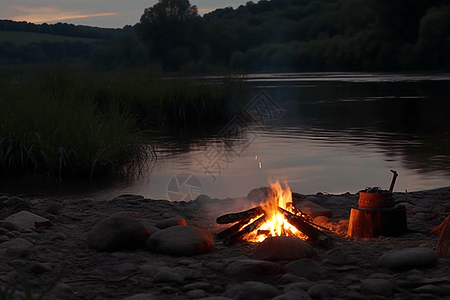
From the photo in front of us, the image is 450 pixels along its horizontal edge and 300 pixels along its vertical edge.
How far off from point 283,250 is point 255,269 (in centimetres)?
41

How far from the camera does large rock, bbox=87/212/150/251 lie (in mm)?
4801

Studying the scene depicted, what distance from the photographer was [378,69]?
61344 mm

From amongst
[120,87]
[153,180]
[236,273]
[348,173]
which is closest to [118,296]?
[236,273]

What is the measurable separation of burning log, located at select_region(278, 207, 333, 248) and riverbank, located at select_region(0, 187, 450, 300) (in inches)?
3.3

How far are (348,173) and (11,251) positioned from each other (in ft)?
19.1

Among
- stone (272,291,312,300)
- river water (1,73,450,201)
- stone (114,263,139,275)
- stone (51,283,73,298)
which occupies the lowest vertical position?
river water (1,73,450,201)

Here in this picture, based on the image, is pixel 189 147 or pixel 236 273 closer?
pixel 236 273

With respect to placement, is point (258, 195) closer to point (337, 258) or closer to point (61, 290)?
point (337, 258)

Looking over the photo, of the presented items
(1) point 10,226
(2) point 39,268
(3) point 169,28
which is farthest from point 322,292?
(3) point 169,28

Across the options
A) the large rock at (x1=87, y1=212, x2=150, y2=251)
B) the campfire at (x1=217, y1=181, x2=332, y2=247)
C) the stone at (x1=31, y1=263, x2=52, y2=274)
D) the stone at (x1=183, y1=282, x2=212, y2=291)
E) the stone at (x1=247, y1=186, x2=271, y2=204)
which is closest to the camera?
the stone at (x1=183, y1=282, x2=212, y2=291)

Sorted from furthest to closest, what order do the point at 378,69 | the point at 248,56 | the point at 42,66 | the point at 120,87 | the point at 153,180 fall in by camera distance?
the point at 248,56 < the point at 378,69 < the point at 120,87 < the point at 42,66 < the point at 153,180

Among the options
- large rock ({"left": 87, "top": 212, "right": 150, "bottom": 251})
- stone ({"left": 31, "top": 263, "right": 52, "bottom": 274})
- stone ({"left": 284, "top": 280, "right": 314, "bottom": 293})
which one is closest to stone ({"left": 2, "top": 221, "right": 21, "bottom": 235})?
large rock ({"left": 87, "top": 212, "right": 150, "bottom": 251})

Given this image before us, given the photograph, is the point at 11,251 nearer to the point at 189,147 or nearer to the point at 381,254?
the point at 381,254

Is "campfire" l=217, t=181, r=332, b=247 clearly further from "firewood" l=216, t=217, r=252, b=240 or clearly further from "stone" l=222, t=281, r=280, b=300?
"stone" l=222, t=281, r=280, b=300
